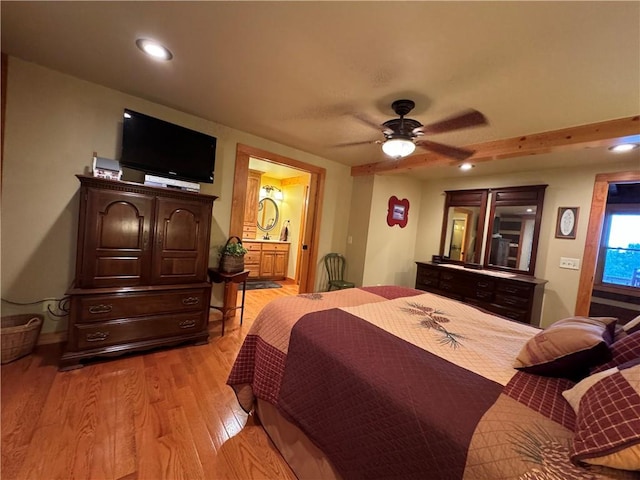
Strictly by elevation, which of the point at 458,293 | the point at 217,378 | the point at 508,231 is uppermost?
the point at 508,231

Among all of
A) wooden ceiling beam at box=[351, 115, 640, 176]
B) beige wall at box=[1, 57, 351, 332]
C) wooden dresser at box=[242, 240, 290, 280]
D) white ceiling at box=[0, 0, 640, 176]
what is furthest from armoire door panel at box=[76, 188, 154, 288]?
wooden ceiling beam at box=[351, 115, 640, 176]

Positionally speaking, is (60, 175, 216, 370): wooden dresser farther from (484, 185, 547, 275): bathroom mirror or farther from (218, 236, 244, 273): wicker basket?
(484, 185, 547, 275): bathroom mirror

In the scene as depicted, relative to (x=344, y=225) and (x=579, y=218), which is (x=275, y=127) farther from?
(x=579, y=218)

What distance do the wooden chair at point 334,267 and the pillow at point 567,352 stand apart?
3.14 metres

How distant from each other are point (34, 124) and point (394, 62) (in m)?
2.89

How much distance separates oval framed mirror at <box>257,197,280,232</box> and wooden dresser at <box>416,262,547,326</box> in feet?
12.1

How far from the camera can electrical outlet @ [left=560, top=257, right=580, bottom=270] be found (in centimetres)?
324

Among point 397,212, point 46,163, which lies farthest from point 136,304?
point 397,212

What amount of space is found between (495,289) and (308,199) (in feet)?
9.45

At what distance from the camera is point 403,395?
0.92m

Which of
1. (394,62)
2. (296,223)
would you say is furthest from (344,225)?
(394,62)

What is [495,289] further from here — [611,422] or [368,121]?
[611,422]

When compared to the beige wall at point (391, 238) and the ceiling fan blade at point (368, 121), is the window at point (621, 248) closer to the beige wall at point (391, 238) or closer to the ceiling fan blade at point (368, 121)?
the beige wall at point (391, 238)

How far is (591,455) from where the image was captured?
2.13 ft
